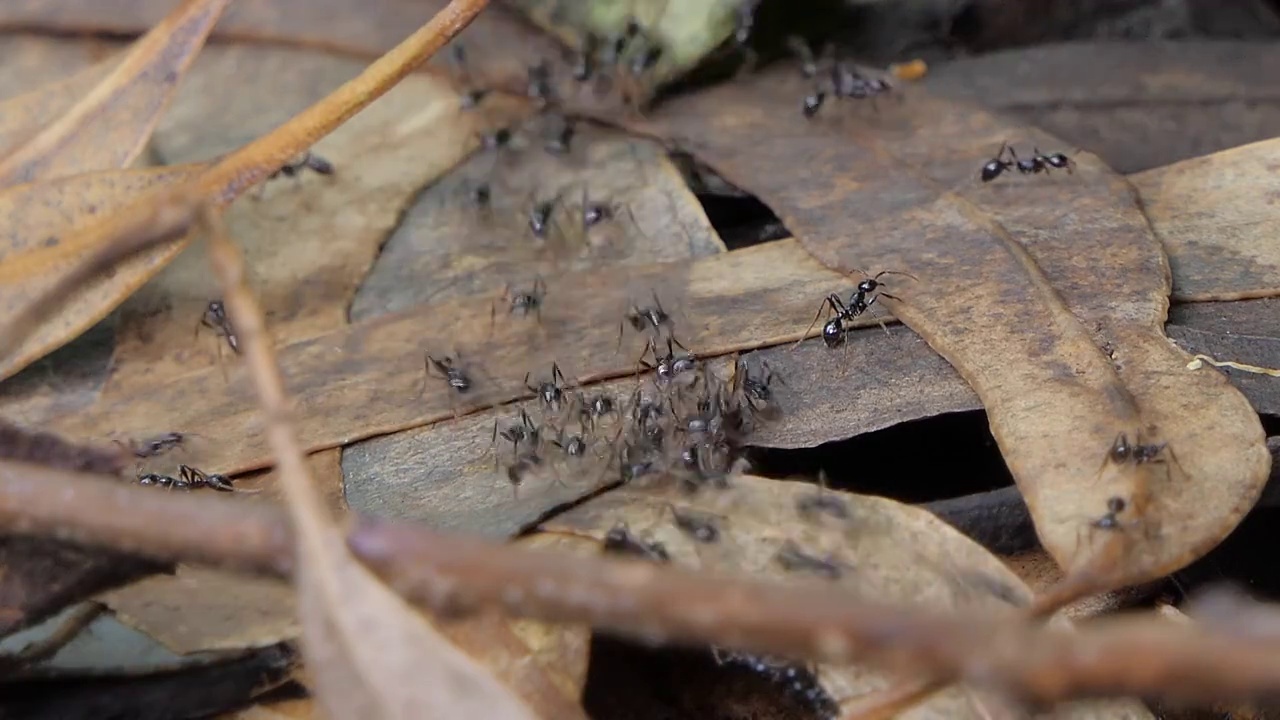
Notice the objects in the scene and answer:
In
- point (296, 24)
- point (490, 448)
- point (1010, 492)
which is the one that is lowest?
point (1010, 492)

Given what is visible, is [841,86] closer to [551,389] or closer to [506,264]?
[506,264]

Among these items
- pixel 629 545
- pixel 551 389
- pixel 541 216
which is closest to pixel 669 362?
pixel 551 389

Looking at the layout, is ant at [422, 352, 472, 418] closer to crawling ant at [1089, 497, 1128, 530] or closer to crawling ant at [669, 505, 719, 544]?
crawling ant at [669, 505, 719, 544]

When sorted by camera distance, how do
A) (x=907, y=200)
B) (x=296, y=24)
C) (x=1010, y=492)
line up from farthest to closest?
(x=296, y=24)
(x=907, y=200)
(x=1010, y=492)

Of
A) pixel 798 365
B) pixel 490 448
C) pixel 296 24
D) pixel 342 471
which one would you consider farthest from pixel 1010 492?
pixel 296 24

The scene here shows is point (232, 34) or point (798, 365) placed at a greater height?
point (232, 34)

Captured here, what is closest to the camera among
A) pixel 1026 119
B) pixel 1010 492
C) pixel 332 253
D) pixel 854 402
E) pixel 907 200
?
pixel 1010 492

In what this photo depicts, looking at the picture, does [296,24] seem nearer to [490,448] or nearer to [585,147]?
[585,147]

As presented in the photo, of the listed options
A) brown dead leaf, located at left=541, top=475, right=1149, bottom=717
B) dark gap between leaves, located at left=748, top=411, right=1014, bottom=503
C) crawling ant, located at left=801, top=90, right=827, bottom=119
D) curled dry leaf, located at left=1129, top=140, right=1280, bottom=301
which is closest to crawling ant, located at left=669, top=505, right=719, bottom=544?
brown dead leaf, located at left=541, top=475, right=1149, bottom=717
